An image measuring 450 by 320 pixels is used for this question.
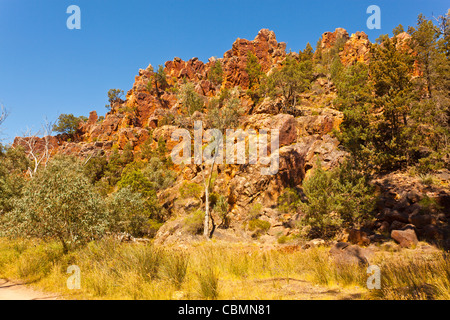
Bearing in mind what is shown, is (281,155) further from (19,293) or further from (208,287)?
(19,293)

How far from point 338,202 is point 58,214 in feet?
54.7

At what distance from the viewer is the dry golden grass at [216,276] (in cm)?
521

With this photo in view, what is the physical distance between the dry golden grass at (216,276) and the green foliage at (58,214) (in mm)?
866

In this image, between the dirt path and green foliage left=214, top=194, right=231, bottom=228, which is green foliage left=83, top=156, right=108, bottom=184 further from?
the dirt path

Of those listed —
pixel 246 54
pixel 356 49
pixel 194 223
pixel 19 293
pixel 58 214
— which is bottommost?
pixel 194 223

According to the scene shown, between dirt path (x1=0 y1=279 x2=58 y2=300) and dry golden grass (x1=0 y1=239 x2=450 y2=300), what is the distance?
28cm

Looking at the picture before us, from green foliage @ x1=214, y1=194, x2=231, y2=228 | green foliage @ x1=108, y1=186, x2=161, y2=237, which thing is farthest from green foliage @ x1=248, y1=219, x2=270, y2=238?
green foliage @ x1=108, y1=186, x2=161, y2=237

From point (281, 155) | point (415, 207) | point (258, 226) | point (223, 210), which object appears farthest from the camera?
point (281, 155)

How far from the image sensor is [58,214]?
865cm

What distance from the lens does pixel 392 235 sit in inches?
545

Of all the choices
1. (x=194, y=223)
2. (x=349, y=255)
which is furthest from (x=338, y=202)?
(x=194, y=223)

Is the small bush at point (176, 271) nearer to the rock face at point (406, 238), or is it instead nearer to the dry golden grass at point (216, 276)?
the dry golden grass at point (216, 276)
